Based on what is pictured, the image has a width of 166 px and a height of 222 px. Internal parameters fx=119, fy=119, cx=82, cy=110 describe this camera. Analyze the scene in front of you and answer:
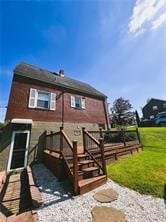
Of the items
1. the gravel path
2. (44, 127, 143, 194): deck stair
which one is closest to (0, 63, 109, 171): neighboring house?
(44, 127, 143, 194): deck stair

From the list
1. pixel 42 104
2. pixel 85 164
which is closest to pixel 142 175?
pixel 85 164

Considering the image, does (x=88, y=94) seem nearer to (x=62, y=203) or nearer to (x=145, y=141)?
(x=145, y=141)

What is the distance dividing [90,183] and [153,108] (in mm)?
36786

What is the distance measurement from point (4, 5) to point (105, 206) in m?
9.08

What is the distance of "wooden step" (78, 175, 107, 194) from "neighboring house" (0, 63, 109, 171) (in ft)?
15.7

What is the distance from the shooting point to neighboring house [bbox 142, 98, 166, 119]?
107 ft

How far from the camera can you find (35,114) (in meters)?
8.69

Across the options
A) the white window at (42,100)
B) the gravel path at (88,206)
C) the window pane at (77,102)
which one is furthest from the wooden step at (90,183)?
the window pane at (77,102)

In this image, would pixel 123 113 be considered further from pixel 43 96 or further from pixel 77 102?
pixel 43 96

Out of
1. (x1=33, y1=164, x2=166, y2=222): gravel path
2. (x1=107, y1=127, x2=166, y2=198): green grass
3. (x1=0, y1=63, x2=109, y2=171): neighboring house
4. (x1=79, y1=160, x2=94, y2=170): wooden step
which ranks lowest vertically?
(x1=33, y1=164, x2=166, y2=222): gravel path


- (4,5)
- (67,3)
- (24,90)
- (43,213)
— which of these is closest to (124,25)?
(67,3)

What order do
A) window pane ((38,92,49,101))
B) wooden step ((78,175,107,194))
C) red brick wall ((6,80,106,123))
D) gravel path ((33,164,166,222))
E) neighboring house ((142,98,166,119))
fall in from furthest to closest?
neighboring house ((142,98,166,119)), window pane ((38,92,49,101)), red brick wall ((6,80,106,123)), wooden step ((78,175,107,194)), gravel path ((33,164,166,222))

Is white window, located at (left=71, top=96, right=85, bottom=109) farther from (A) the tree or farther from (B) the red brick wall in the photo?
(A) the tree

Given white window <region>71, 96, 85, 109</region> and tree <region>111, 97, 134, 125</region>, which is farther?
tree <region>111, 97, 134, 125</region>
